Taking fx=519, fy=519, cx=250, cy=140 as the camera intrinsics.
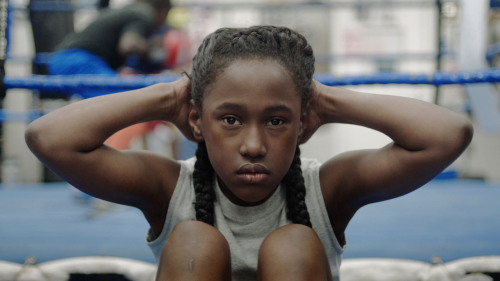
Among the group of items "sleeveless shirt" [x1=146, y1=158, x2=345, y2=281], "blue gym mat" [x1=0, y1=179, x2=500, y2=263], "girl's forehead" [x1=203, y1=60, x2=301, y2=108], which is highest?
"girl's forehead" [x1=203, y1=60, x2=301, y2=108]

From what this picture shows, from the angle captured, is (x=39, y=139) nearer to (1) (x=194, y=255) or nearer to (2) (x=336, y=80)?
(1) (x=194, y=255)

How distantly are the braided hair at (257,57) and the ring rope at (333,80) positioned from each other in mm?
361

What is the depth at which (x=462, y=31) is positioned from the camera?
1.54 m

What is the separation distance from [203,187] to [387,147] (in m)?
0.30

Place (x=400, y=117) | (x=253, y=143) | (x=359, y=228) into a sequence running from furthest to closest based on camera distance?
(x=359, y=228), (x=400, y=117), (x=253, y=143)

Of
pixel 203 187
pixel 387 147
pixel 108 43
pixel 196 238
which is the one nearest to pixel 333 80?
pixel 387 147

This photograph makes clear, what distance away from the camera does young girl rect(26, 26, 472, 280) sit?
711mm

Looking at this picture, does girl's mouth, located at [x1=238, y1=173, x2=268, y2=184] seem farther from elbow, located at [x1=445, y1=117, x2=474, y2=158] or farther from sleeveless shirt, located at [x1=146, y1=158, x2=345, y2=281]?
elbow, located at [x1=445, y1=117, x2=474, y2=158]

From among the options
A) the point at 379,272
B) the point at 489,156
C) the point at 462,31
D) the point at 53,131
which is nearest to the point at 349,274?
the point at 379,272

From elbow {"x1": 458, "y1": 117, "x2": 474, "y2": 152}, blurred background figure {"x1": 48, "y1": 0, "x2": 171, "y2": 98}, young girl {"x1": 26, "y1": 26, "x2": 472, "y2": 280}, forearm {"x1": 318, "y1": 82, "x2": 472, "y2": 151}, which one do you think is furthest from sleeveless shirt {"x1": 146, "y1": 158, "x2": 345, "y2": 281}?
blurred background figure {"x1": 48, "y1": 0, "x2": 171, "y2": 98}

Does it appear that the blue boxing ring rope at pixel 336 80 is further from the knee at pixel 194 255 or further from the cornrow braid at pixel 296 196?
the knee at pixel 194 255

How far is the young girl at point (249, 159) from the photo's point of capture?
711 millimetres

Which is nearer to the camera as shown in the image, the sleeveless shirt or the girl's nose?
the girl's nose

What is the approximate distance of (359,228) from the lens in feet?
5.11
